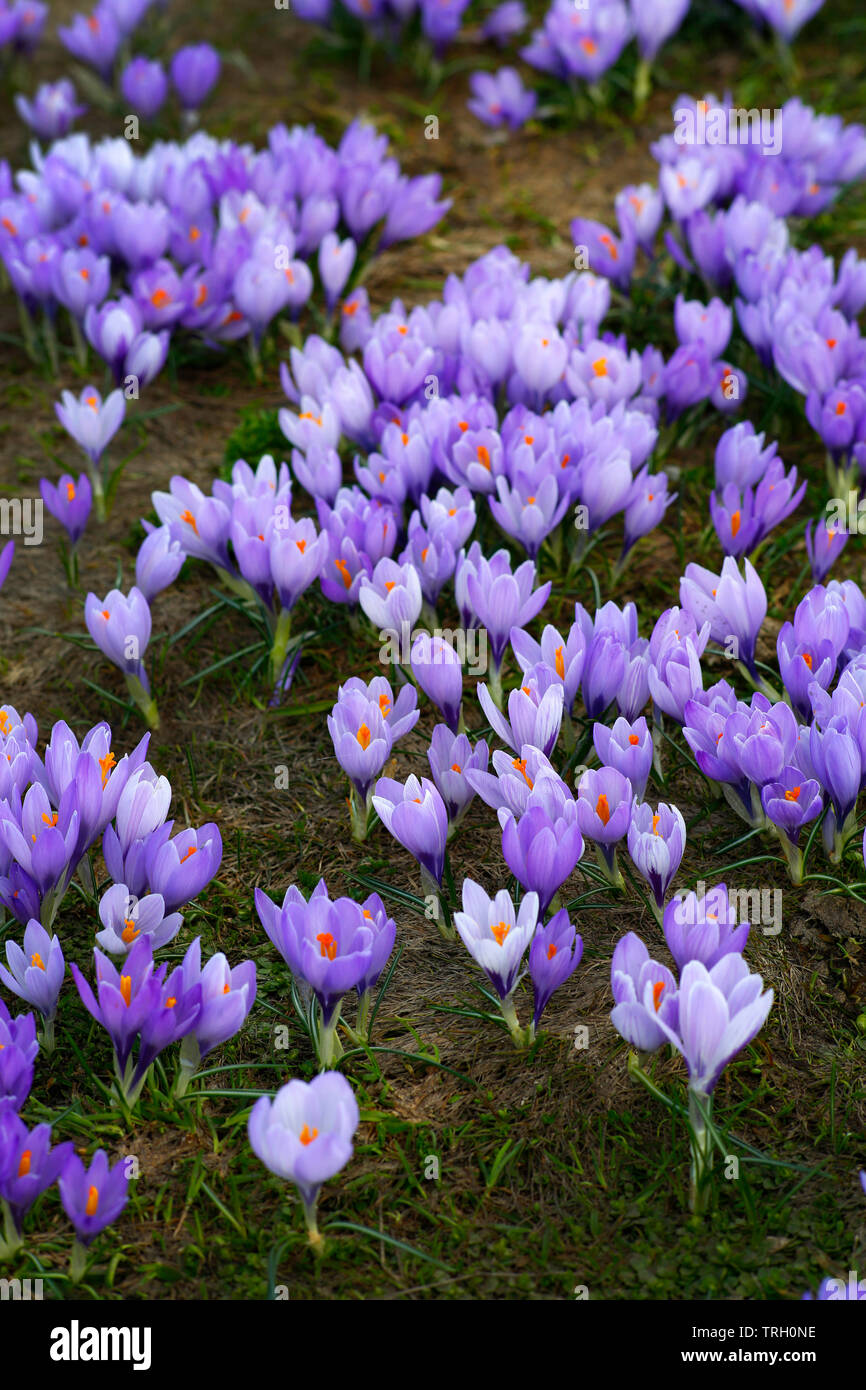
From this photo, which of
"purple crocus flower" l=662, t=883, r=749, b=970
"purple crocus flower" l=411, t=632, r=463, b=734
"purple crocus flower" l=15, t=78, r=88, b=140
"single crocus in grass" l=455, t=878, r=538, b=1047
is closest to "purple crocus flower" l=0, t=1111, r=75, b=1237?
"single crocus in grass" l=455, t=878, r=538, b=1047

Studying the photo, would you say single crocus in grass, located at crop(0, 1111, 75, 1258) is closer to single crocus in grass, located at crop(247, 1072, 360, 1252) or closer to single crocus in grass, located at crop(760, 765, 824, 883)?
single crocus in grass, located at crop(247, 1072, 360, 1252)

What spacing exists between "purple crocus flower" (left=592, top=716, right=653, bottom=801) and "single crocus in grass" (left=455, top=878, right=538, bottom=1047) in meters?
0.35

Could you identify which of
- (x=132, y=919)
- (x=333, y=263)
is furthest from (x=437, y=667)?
(x=333, y=263)

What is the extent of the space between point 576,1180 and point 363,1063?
1.29 feet

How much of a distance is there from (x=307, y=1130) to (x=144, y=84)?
13.2 ft

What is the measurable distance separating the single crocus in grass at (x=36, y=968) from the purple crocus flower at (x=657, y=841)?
3.08 feet

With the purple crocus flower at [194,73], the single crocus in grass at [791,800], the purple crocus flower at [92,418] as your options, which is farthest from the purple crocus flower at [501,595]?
the purple crocus flower at [194,73]

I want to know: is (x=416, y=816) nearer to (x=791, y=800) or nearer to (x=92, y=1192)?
(x=791, y=800)

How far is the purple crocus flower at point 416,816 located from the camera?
2129 mm

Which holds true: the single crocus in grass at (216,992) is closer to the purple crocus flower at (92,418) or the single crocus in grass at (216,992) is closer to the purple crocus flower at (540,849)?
the purple crocus flower at (540,849)

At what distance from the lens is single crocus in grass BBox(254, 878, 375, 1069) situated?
191 cm

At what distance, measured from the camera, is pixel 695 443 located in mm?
3553
